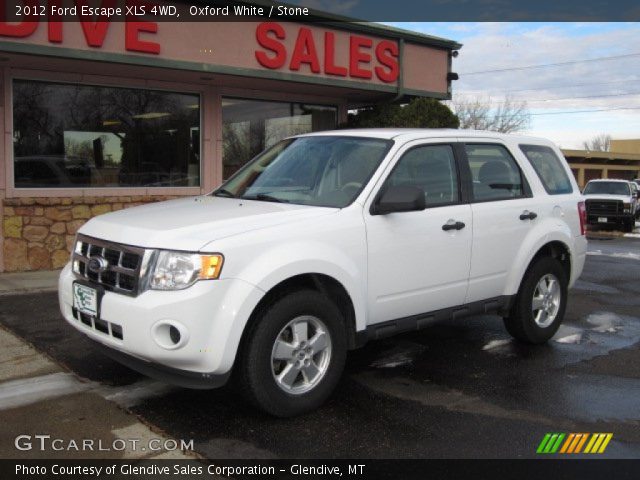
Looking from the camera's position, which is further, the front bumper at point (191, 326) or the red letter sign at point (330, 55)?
the red letter sign at point (330, 55)

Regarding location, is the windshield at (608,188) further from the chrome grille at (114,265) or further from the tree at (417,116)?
the chrome grille at (114,265)

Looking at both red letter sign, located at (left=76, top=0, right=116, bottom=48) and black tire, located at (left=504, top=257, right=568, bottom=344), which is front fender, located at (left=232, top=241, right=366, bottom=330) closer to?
black tire, located at (left=504, top=257, right=568, bottom=344)

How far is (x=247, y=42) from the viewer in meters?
10.2

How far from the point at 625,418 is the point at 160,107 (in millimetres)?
8883

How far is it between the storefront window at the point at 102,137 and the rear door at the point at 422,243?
688 centimetres

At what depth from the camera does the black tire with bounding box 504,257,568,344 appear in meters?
5.72

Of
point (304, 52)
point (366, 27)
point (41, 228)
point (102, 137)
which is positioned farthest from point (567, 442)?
point (366, 27)

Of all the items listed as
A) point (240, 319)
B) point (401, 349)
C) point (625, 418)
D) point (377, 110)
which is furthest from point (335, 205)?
point (377, 110)

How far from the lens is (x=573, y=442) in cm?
388

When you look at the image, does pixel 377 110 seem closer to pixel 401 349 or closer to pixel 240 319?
pixel 401 349

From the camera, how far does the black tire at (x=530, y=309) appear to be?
5719mm

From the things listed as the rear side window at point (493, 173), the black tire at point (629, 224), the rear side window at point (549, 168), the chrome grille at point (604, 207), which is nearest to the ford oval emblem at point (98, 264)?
the rear side window at point (493, 173)

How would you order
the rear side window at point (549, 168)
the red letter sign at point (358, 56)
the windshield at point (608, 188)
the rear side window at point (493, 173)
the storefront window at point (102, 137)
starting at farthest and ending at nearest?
the windshield at point (608, 188)
the red letter sign at point (358, 56)
the storefront window at point (102, 137)
the rear side window at point (549, 168)
the rear side window at point (493, 173)

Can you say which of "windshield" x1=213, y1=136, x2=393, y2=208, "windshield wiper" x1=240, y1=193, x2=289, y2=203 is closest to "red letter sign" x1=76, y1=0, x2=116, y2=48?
"windshield" x1=213, y1=136, x2=393, y2=208
